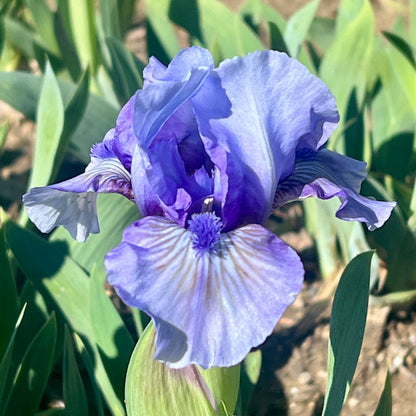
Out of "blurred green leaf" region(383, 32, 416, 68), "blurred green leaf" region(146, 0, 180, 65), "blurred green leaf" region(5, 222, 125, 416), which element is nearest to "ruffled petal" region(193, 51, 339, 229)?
"blurred green leaf" region(5, 222, 125, 416)

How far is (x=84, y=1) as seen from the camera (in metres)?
1.98

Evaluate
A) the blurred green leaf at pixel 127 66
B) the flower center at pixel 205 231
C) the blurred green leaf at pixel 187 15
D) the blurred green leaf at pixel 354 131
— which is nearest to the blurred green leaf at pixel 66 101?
the blurred green leaf at pixel 127 66

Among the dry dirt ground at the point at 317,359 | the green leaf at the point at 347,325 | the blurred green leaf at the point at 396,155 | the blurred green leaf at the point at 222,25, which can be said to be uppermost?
the blurred green leaf at the point at 222,25

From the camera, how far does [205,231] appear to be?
0.85 meters

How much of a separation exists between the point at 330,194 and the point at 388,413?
1.26 ft

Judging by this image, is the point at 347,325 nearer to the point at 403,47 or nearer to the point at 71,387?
the point at 71,387

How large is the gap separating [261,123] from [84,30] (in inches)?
52.2

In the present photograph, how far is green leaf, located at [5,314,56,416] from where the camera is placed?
1233 millimetres

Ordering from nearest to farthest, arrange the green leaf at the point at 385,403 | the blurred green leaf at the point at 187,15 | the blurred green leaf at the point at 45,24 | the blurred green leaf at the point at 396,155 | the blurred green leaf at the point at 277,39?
the green leaf at the point at 385,403, the blurred green leaf at the point at 277,39, the blurred green leaf at the point at 396,155, the blurred green leaf at the point at 187,15, the blurred green leaf at the point at 45,24

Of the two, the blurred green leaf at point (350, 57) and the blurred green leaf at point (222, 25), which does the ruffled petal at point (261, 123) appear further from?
the blurred green leaf at point (222, 25)

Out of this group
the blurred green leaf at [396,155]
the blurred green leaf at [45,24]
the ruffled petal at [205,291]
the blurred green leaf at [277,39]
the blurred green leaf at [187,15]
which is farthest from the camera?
the blurred green leaf at [45,24]

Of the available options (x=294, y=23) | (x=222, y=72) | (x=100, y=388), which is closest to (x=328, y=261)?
(x=294, y=23)

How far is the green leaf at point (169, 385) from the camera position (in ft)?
3.06

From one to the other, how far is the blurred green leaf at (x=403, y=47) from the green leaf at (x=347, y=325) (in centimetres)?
95
